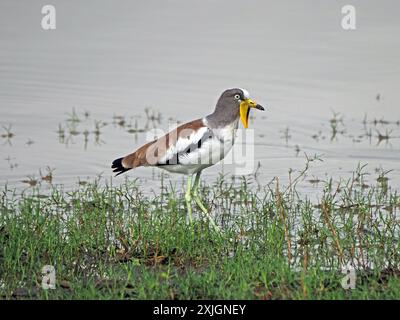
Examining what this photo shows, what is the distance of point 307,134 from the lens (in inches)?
494

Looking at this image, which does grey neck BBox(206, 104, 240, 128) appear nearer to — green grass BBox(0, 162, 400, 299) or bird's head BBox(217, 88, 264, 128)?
bird's head BBox(217, 88, 264, 128)

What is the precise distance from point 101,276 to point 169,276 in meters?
0.51

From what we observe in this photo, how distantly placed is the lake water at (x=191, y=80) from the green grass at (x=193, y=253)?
6.39 ft

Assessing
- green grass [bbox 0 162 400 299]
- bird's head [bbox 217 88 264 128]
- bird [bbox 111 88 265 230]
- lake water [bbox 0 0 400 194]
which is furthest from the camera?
lake water [bbox 0 0 400 194]

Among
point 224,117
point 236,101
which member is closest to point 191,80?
point 236,101

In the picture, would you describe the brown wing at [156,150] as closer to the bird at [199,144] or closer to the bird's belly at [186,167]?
the bird at [199,144]

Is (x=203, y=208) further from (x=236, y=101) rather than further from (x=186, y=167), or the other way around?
(x=236, y=101)

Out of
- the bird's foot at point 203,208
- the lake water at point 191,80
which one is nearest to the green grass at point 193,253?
the bird's foot at point 203,208

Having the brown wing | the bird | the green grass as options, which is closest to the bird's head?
the bird

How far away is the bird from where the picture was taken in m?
8.57

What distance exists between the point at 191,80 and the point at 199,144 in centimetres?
628

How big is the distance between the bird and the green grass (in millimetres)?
425

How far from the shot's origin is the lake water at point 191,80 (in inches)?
458
